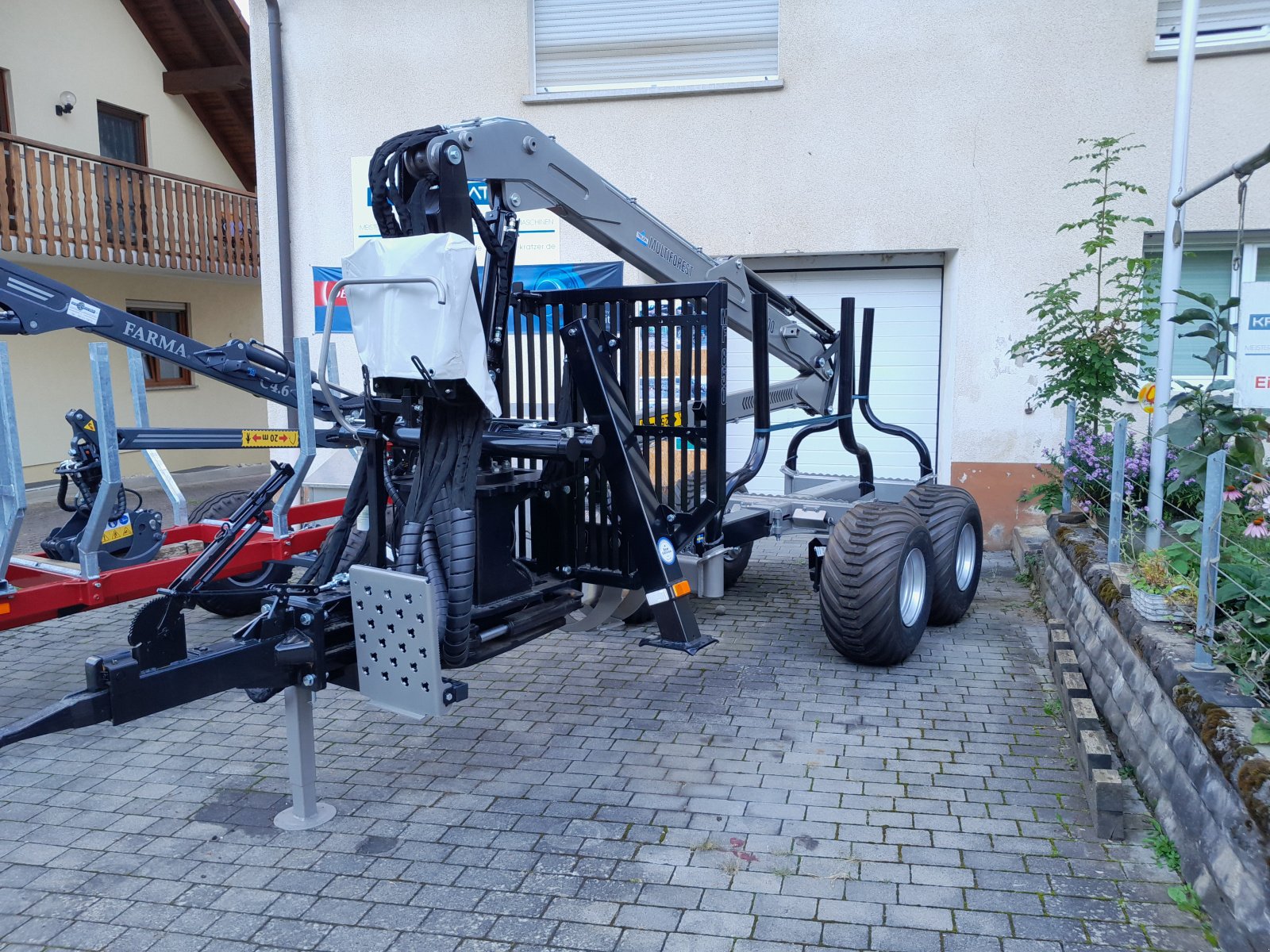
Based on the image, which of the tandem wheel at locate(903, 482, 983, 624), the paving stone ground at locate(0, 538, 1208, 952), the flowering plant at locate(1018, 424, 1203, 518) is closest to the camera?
the paving stone ground at locate(0, 538, 1208, 952)

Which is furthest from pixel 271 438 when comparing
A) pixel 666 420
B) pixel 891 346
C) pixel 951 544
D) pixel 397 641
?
pixel 891 346

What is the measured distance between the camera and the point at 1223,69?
8.38 m

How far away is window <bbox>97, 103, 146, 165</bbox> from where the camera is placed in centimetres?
1537

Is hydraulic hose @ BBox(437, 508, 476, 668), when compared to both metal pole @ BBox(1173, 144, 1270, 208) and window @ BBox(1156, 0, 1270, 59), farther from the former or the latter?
window @ BBox(1156, 0, 1270, 59)

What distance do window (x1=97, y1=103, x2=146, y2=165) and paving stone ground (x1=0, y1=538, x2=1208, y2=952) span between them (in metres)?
12.1

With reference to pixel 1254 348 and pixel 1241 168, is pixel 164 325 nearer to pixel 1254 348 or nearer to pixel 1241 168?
pixel 1241 168

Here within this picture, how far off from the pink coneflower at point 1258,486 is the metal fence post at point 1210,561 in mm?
745

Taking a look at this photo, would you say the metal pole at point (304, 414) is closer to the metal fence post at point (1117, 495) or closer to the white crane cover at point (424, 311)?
the white crane cover at point (424, 311)

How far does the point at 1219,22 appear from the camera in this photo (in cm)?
859

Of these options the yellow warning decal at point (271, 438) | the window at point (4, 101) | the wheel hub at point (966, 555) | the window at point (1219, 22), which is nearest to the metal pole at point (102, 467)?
the yellow warning decal at point (271, 438)

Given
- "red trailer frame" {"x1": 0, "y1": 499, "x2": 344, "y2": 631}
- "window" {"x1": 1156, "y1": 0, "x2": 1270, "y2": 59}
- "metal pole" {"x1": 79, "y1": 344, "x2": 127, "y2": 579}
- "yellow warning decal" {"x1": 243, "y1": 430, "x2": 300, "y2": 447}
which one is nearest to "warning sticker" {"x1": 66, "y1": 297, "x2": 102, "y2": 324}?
"metal pole" {"x1": 79, "y1": 344, "x2": 127, "y2": 579}

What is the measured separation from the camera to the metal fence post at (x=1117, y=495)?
5.66m

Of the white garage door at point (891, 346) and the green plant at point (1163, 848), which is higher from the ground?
the white garage door at point (891, 346)

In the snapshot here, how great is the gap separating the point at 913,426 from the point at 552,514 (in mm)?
5665
